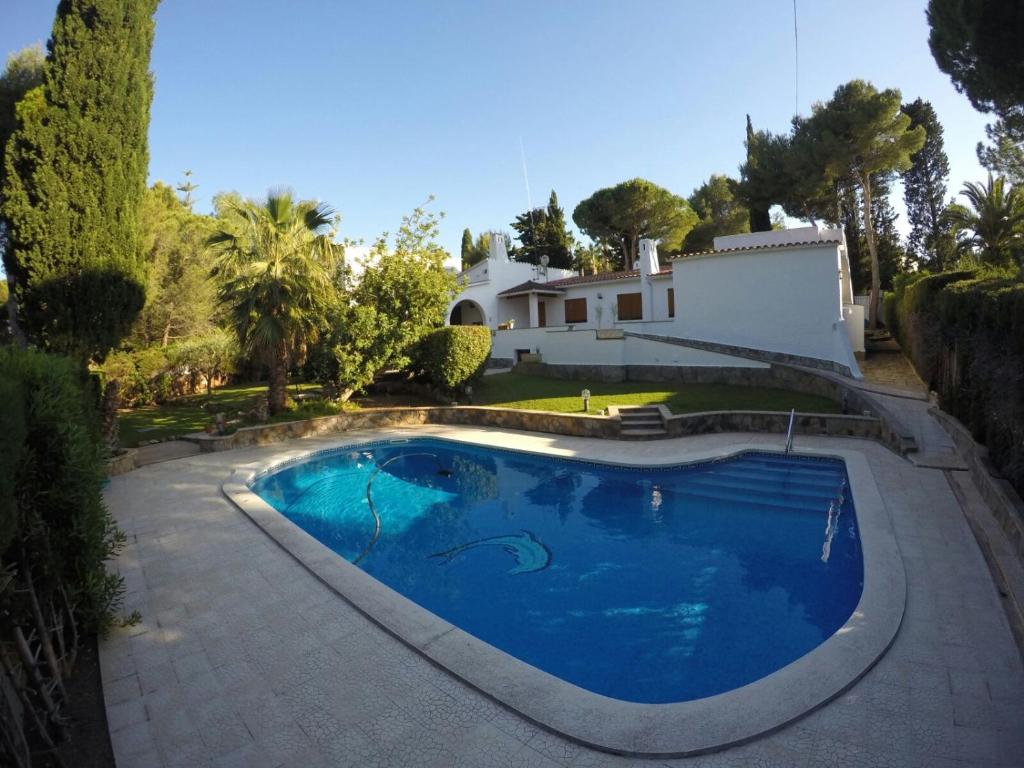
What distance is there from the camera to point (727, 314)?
21375mm

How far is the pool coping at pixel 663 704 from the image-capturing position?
3.92 m

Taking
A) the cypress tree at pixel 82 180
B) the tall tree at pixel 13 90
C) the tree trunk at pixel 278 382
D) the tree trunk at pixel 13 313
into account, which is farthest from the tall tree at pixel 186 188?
the tree trunk at pixel 13 313

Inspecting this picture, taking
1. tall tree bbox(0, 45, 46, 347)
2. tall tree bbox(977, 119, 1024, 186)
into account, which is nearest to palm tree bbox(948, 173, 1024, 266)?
tall tree bbox(977, 119, 1024, 186)

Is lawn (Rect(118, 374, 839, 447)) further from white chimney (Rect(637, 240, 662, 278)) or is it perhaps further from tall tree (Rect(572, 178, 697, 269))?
tall tree (Rect(572, 178, 697, 269))

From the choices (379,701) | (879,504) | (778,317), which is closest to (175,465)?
(379,701)

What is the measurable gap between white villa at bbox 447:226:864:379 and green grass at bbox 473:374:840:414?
1647 millimetres

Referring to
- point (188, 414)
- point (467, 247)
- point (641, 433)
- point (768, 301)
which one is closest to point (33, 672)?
point (641, 433)

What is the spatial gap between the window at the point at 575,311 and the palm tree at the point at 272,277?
661 inches

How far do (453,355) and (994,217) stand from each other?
24.9m

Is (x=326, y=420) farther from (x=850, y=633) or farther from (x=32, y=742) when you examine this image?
(x=850, y=633)

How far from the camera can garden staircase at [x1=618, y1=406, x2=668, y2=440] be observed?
15.0m

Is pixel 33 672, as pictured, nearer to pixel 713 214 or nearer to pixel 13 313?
pixel 13 313

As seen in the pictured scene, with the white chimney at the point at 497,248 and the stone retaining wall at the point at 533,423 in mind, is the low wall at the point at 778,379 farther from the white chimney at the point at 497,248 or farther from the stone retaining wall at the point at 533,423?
the white chimney at the point at 497,248

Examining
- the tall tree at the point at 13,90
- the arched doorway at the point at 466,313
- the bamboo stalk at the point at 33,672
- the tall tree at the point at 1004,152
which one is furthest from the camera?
the arched doorway at the point at 466,313
